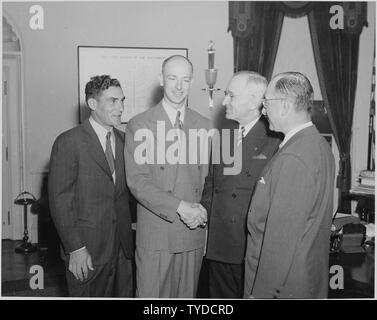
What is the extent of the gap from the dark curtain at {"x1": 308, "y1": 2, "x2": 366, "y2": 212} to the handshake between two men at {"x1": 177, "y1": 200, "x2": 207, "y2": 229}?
311 centimetres

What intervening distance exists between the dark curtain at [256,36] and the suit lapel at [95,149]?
10.4 ft

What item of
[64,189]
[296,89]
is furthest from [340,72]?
[64,189]

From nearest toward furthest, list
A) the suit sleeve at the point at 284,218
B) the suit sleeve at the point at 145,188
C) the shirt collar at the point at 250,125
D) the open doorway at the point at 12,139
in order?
the suit sleeve at the point at 284,218
the suit sleeve at the point at 145,188
the shirt collar at the point at 250,125
the open doorway at the point at 12,139

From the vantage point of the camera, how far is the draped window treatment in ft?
15.9

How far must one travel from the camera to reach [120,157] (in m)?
2.27

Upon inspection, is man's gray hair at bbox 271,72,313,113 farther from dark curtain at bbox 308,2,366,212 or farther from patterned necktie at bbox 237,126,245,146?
dark curtain at bbox 308,2,366,212

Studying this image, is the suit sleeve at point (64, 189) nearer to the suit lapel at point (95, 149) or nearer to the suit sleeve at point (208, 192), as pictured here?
the suit lapel at point (95, 149)

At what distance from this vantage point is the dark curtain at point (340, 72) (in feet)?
15.7

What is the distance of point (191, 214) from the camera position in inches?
82.8

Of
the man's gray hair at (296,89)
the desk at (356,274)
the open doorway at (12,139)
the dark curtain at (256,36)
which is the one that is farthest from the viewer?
the dark curtain at (256,36)

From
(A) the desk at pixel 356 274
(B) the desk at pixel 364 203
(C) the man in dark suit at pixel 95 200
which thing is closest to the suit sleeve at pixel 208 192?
(C) the man in dark suit at pixel 95 200

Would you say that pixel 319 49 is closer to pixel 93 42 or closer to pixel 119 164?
pixel 93 42

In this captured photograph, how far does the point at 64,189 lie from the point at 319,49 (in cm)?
383
